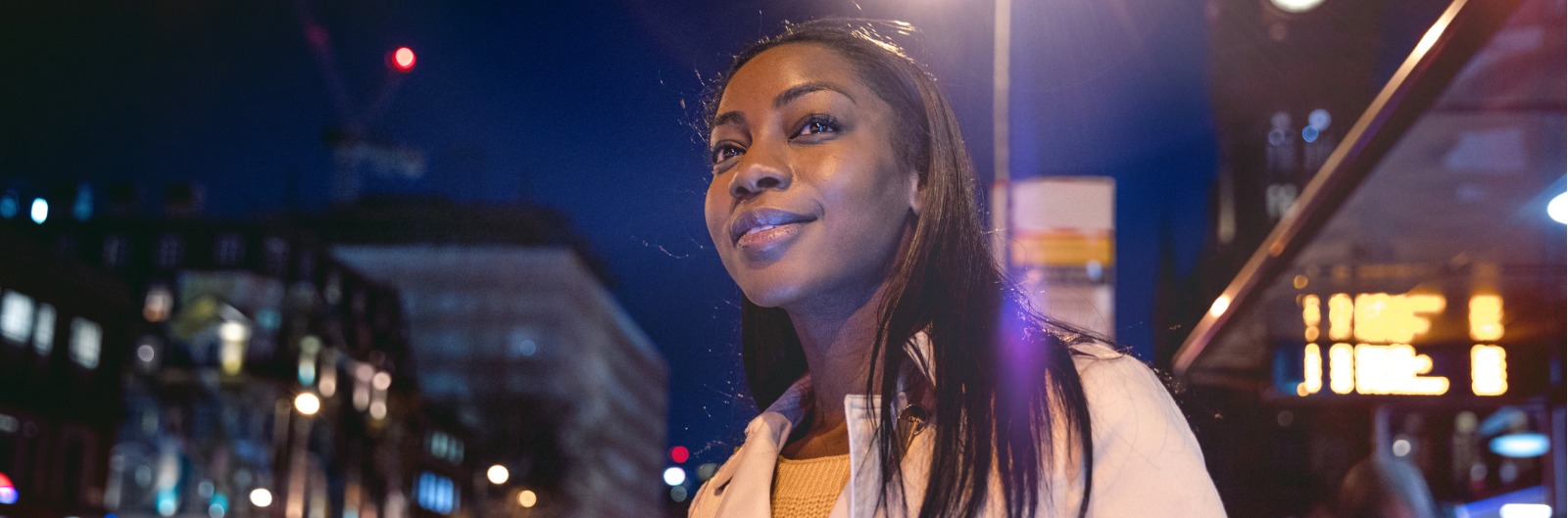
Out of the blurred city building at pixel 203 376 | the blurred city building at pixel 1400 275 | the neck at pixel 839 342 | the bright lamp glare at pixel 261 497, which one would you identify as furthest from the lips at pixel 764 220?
the bright lamp glare at pixel 261 497

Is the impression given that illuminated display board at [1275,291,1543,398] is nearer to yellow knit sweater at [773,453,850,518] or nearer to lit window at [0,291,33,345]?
yellow knit sweater at [773,453,850,518]

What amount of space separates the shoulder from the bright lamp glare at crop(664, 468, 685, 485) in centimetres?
199

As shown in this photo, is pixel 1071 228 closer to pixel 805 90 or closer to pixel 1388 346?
pixel 1388 346

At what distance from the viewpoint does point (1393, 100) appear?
373 cm

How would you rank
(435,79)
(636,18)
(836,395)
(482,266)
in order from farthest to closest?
(482,266)
(435,79)
(636,18)
(836,395)

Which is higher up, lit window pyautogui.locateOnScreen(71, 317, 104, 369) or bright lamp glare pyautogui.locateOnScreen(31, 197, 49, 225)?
bright lamp glare pyautogui.locateOnScreen(31, 197, 49, 225)

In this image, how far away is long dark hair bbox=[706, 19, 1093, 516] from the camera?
1.60 metres

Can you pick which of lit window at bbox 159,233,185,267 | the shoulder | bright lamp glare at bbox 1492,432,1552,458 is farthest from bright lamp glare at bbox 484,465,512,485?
the shoulder

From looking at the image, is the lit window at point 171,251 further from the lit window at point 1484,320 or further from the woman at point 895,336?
the woman at point 895,336

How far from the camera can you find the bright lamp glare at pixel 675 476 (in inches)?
139

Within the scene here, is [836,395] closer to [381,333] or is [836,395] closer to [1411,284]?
[1411,284]

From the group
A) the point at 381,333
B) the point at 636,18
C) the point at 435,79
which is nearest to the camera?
the point at 636,18

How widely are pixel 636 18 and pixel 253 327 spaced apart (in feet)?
209

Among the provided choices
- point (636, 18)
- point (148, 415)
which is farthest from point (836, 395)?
point (148, 415)
